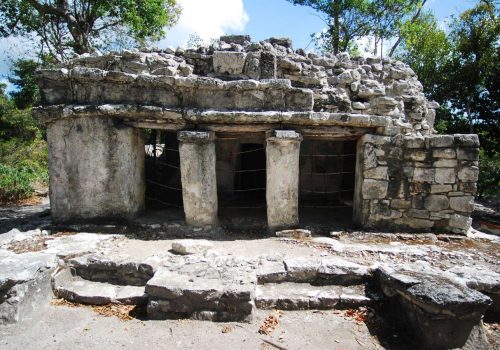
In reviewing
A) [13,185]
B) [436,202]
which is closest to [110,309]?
[436,202]

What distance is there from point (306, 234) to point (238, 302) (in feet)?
7.54

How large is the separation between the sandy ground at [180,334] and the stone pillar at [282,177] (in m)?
2.14

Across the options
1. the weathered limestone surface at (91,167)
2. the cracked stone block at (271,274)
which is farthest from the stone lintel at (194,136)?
the cracked stone block at (271,274)

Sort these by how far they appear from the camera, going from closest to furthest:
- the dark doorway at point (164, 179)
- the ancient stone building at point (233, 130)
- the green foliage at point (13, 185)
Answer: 1. the ancient stone building at point (233, 130)
2. the dark doorway at point (164, 179)
3. the green foliage at point (13, 185)

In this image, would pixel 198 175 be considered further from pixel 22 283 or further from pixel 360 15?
pixel 360 15

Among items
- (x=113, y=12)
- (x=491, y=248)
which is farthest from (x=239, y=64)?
(x=113, y=12)

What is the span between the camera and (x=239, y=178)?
8.20 m

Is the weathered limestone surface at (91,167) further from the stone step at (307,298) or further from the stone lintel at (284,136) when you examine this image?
the stone step at (307,298)

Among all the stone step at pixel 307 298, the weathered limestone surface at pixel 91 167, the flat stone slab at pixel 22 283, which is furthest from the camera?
the weathered limestone surface at pixel 91 167

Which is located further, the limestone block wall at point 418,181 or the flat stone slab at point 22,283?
the limestone block wall at point 418,181

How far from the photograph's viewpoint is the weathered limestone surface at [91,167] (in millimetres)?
5645

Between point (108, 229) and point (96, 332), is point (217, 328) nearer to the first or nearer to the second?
point (96, 332)

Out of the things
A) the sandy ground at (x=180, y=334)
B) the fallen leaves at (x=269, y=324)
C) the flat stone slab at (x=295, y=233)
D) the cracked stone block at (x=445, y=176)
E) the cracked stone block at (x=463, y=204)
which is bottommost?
the sandy ground at (x=180, y=334)

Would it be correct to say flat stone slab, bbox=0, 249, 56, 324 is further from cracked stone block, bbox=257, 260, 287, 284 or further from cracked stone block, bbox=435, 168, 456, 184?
cracked stone block, bbox=435, 168, 456, 184
